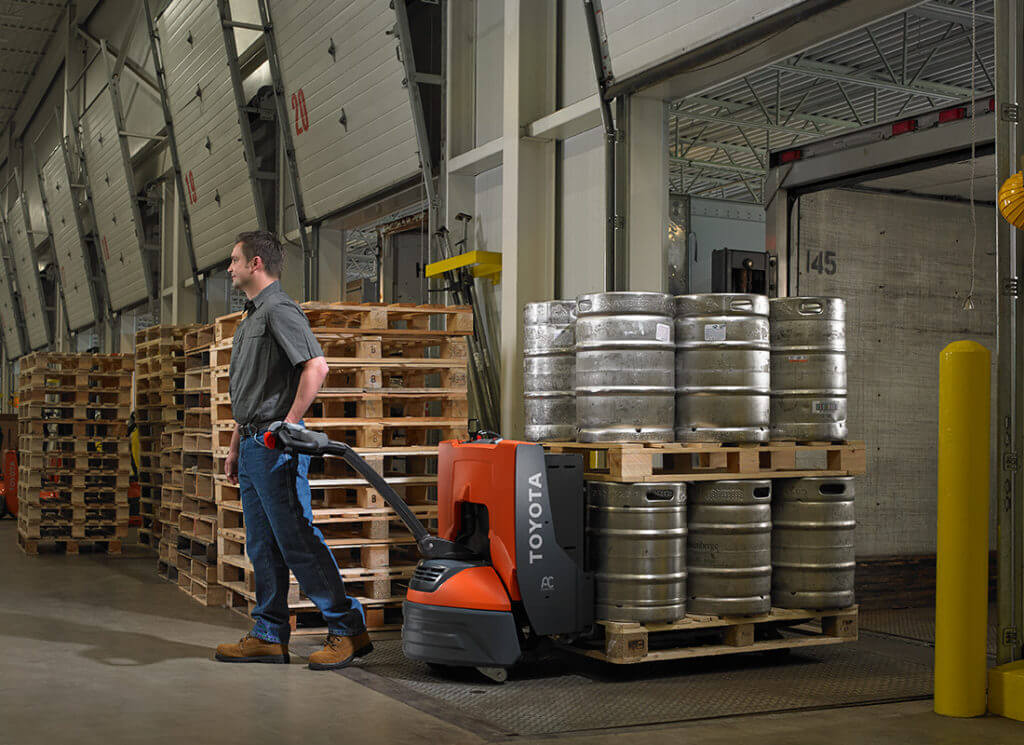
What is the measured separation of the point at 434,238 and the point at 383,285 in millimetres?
2244

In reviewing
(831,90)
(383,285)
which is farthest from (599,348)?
(831,90)

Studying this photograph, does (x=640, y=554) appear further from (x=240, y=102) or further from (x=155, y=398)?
(x=240, y=102)

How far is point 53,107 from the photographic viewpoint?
24188 millimetres

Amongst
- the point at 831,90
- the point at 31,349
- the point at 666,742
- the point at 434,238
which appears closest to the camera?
the point at 666,742

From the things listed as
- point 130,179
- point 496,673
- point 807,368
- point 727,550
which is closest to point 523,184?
point 807,368

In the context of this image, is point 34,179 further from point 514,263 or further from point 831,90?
point 514,263

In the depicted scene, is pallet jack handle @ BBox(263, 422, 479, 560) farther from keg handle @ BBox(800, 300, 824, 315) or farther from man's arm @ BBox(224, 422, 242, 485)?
keg handle @ BBox(800, 300, 824, 315)

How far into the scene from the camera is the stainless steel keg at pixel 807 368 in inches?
228

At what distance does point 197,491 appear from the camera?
8.39 m

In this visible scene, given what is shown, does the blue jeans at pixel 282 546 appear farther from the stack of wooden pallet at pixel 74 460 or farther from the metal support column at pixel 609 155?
the stack of wooden pallet at pixel 74 460

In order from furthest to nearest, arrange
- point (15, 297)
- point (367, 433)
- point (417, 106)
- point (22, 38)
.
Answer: point (15, 297)
point (22, 38)
point (417, 106)
point (367, 433)

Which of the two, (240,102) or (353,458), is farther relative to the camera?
(240,102)

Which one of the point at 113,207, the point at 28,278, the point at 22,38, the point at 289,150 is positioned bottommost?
the point at 289,150

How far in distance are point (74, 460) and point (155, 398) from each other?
114 cm
